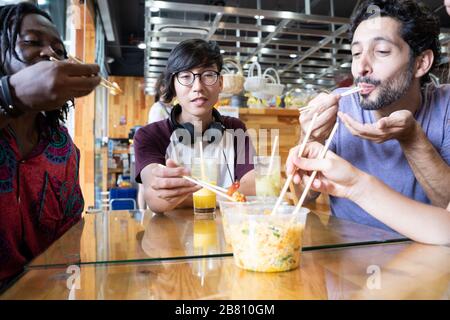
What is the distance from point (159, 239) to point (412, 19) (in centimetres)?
142

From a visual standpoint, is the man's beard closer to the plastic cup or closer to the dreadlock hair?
the plastic cup

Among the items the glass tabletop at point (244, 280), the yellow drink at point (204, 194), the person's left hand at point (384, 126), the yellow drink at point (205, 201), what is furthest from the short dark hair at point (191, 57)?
the glass tabletop at point (244, 280)

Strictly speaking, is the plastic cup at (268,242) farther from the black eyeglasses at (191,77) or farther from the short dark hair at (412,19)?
the black eyeglasses at (191,77)

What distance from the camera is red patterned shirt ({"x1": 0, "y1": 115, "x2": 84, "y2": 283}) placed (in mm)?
1132

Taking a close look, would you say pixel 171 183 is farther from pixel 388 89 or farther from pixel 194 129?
pixel 388 89

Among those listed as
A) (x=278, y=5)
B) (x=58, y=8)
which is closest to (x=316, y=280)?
(x=58, y=8)

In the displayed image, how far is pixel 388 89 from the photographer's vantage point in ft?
5.34

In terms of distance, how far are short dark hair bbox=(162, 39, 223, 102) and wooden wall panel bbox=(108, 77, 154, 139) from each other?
29.6 feet

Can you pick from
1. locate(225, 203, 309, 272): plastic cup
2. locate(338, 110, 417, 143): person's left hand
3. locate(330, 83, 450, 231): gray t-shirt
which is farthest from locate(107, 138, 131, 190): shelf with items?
locate(225, 203, 309, 272): plastic cup

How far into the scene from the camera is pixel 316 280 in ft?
2.40

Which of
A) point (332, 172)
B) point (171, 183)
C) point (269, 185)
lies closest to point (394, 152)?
point (269, 185)

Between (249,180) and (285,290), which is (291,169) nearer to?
(285,290)

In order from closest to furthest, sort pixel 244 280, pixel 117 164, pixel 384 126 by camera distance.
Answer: pixel 244 280
pixel 384 126
pixel 117 164

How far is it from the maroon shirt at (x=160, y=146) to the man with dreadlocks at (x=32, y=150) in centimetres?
45
